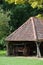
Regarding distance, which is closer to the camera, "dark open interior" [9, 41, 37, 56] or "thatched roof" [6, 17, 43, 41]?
"thatched roof" [6, 17, 43, 41]

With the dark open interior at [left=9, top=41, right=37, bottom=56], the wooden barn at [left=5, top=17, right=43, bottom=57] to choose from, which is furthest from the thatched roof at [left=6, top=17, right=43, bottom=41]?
the dark open interior at [left=9, top=41, right=37, bottom=56]

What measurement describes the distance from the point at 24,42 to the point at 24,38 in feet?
2.61

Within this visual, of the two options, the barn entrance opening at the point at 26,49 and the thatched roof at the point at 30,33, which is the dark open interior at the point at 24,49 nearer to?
the barn entrance opening at the point at 26,49

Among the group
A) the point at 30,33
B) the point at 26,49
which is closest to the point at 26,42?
the point at 26,49

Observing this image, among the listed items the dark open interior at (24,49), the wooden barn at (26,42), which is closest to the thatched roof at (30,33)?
the wooden barn at (26,42)

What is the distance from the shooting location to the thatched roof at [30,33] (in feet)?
135

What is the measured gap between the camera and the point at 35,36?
4109cm

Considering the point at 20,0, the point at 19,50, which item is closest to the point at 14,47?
the point at 19,50

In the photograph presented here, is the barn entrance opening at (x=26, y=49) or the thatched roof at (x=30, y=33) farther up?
the thatched roof at (x=30, y=33)

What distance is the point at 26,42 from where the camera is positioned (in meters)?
41.9

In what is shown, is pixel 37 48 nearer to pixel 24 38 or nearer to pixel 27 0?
pixel 24 38

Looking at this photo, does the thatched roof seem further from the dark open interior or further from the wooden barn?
the dark open interior

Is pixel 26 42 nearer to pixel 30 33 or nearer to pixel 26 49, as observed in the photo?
pixel 26 49

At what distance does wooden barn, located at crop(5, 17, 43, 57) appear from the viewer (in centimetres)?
4115
